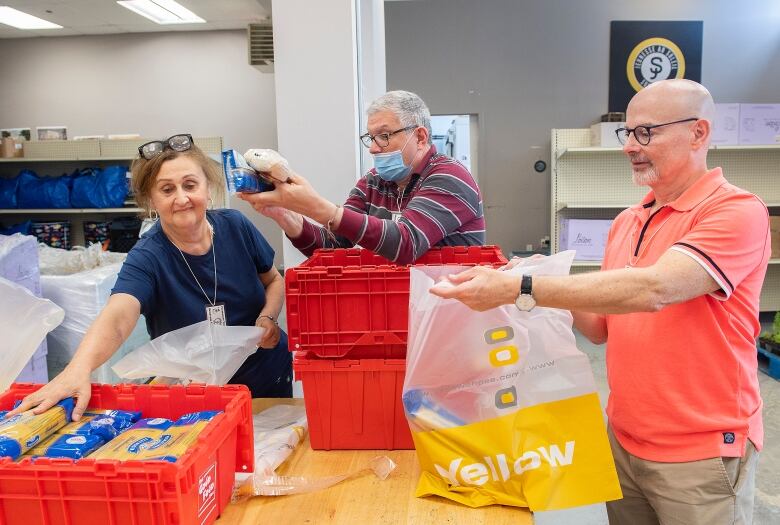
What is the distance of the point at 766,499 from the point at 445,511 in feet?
8.60

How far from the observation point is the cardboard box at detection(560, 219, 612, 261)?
594 centimetres

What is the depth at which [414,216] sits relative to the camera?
1617 mm

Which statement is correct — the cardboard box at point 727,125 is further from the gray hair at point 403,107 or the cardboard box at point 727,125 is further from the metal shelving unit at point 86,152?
the metal shelving unit at point 86,152

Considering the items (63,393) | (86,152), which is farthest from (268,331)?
(86,152)

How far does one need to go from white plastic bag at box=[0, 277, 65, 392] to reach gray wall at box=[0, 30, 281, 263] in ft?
20.4

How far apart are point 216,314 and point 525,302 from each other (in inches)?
39.9

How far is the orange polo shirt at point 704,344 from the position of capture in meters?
1.23

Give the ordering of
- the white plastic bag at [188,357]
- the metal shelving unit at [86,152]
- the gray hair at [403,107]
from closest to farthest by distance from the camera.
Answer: the white plastic bag at [188,357] → the gray hair at [403,107] → the metal shelving unit at [86,152]

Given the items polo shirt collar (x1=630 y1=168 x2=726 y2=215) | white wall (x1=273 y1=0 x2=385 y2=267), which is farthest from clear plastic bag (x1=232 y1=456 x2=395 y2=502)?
white wall (x1=273 y1=0 x2=385 y2=267)

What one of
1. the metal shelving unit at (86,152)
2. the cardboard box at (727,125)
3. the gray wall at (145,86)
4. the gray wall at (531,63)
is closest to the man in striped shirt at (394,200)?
the gray wall at (531,63)

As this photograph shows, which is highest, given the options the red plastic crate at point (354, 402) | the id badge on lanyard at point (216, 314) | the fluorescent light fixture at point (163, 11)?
the fluorescent light fixture at point (163, 11)

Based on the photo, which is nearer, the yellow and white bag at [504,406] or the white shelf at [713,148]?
the yellow and white bag at [504,406]

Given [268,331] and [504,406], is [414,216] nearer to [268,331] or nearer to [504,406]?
[268,331]

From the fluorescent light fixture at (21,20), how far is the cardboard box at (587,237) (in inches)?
265
